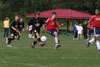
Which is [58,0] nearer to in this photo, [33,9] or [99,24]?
[33,9]

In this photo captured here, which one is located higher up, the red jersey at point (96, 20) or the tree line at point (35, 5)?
the red jersey at point (96, 20)

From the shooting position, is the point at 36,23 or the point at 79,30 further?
the point at 79,30

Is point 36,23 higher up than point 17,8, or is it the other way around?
point 36,23

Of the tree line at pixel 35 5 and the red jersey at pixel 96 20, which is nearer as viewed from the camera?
the red jersey at pixel 96 20

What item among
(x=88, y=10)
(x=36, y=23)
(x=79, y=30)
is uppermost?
(x=36, y=23)

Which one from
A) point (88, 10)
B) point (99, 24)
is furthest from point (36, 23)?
point (88, 10)

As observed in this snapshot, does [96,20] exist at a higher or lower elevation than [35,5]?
higher

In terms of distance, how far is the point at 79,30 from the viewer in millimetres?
37250

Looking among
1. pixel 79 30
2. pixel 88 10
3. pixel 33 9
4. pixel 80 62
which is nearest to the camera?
pixel 80 62

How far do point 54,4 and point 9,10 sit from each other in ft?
26.1

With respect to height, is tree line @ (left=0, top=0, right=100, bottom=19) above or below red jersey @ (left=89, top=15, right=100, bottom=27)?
below

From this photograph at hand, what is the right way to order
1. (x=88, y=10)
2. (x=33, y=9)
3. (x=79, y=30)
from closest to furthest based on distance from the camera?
(x=79, y=30) → (x=33, y=9) → (x=88, y=10)

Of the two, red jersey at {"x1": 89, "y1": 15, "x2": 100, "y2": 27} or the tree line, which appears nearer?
red jersey at {"x1": 89, "y1": 15, "x2": 100, "y2": 27}

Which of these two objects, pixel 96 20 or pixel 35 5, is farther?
pixel 35 5
